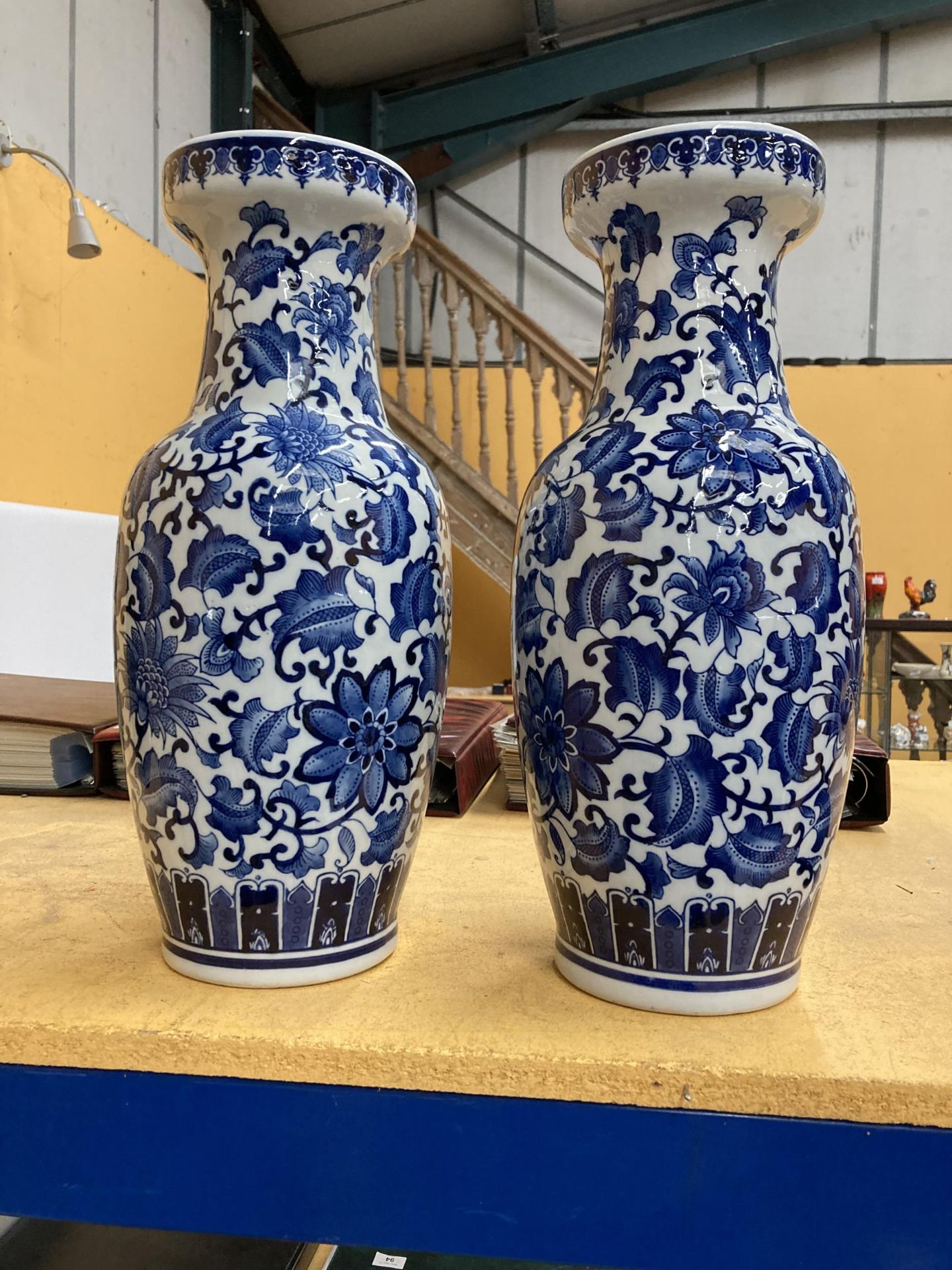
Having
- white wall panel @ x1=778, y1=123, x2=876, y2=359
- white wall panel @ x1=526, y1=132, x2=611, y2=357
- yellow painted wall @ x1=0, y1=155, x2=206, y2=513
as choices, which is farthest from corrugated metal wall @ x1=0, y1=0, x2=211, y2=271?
white wall panel @ x1=778, y1=123, x2=876, y2=359

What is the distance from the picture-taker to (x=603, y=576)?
0.47m

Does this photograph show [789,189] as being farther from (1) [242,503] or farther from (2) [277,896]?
(2) [277,896]

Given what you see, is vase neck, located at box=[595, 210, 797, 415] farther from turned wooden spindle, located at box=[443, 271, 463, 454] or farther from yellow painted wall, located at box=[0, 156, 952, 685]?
turned wooden spindle, located at box=[443, 271, 463, 454]

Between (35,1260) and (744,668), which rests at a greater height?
(744,668)

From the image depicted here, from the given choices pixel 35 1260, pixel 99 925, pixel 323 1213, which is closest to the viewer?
pixel 323 1213

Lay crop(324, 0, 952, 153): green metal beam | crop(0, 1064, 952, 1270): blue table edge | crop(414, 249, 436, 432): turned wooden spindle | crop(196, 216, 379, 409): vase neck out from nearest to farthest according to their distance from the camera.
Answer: crop(0, 1064, 952, 1270): blue table edge < crop(196, 216, 379, 409): vase neck < crop(414, 249, 436, 432): turned wooden spindle < crop(324, 0, 952, 153): green metal beam

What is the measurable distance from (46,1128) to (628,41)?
15.8 feet

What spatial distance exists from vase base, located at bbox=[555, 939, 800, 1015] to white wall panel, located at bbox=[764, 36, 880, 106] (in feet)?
16.1

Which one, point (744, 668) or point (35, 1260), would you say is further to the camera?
point (35, 1260)

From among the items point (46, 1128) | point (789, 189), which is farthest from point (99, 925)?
point (789, 189)

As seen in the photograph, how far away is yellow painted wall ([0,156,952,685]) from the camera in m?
2.42

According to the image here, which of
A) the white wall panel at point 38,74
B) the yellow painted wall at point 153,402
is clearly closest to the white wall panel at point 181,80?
the yellow painted wall at point 153,402

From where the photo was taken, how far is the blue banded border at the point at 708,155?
19.5 inches

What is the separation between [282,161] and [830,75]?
4.88 metres
